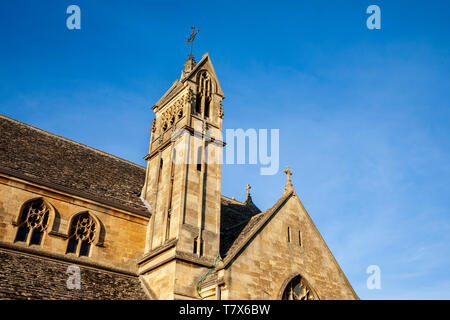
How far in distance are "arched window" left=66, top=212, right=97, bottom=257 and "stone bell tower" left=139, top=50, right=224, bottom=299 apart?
2.53m

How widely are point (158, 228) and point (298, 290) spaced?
674cm

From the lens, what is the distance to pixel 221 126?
22328mm

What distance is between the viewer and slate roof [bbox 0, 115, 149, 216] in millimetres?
19203

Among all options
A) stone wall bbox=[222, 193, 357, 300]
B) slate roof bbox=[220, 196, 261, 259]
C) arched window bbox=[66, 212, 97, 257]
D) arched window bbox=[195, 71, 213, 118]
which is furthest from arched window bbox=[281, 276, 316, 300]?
arched window bbox=[195, 71, 213, 118]

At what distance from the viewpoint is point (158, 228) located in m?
19.9

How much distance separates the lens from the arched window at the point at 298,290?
59.1ft

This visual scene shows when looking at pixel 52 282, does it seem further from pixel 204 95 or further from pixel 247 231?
pixel 204 95

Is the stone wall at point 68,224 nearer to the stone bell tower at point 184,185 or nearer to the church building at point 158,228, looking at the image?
the church building at point 158,228

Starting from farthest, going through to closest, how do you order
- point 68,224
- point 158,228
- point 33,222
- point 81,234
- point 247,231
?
1. point 158,228
2. point 247,231
3. point 81,234
4. point 68,224
5. point 33,222

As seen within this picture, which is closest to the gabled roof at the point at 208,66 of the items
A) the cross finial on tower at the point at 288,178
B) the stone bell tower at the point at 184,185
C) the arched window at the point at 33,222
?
the stone bell tower at the point at 184,185

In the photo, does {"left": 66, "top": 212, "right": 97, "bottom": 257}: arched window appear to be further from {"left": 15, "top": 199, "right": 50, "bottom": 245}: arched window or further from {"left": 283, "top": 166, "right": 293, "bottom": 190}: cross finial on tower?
{"left": 283, "top": 166, "right": 293, "bottom": 190}: cross finial on tower

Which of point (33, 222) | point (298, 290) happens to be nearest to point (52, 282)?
point (33, 222)

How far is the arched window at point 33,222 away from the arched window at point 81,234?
46.8 inches
